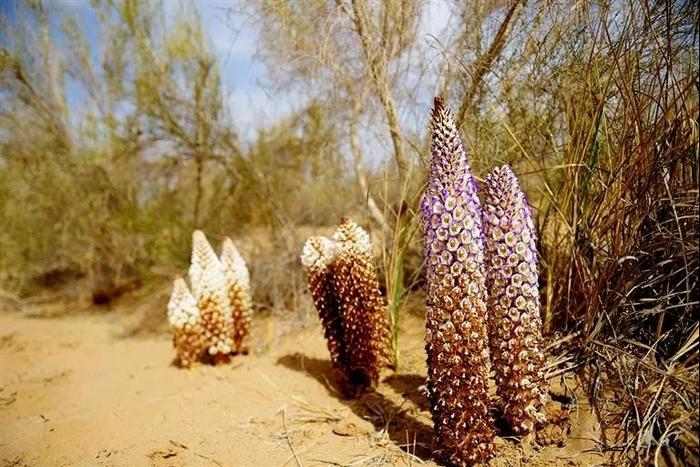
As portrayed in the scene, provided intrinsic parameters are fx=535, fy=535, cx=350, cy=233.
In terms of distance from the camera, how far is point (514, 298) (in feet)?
6.81

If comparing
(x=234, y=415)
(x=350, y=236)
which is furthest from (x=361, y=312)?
(x=234, y=415)

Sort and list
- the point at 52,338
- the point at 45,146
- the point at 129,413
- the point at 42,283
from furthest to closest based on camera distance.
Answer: the point at 42,283 < the point at 45,146 < the point at 52,338 < the point at 129,413

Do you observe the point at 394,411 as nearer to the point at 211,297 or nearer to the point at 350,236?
the point at 350,236

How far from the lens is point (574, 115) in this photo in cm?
256

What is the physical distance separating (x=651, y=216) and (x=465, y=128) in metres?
1.27

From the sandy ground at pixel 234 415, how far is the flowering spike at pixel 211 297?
205mm

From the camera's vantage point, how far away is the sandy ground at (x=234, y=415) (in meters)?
2.25

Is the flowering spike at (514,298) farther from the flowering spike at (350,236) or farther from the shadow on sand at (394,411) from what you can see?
the flowering spike at (350,236)

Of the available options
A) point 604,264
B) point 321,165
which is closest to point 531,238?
point 604,264

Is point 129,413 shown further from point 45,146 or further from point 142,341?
point 45,146

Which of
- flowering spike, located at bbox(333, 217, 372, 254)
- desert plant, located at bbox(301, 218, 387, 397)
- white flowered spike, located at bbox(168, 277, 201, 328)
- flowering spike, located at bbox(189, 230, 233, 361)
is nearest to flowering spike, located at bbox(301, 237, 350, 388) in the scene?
desert plant, located at bbox(301, 218, 387, 397)

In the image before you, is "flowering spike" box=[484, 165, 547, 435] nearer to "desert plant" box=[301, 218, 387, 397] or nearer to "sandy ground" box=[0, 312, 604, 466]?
"sandy ground" box=[0, 312, 604, 466]

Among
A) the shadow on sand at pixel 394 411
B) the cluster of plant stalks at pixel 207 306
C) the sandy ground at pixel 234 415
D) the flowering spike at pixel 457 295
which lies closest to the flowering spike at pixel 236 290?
the cluster of plant stalks at pixel 207 306

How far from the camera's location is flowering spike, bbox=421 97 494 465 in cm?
197
